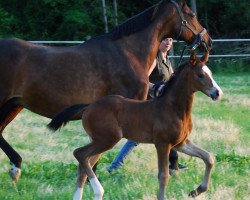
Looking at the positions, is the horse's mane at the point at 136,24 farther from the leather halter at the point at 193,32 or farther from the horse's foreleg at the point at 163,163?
the horse's foreleg at the point at 163,163

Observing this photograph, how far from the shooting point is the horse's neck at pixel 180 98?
5930 mm

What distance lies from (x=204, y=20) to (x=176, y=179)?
26.6m

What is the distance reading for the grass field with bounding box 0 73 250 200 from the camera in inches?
247

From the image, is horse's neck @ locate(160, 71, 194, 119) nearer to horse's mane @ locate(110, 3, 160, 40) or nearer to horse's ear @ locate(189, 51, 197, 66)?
horse's ear @ locate(189, 51, 197, 66)

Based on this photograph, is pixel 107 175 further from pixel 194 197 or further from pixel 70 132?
pixel 70 132

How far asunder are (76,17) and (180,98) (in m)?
25.2

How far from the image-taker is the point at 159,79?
25.4ft

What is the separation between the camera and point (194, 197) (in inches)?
232

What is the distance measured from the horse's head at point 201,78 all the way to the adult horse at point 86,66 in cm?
116

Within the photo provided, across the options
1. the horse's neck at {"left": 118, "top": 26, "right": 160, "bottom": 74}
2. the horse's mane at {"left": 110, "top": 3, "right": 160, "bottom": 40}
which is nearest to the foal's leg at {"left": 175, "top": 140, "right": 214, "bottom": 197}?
the horse's neck at {"left": 118, "top": 26, "right": 160, "bottom": 74}

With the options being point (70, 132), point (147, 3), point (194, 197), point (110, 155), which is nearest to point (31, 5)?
point (147, 3)

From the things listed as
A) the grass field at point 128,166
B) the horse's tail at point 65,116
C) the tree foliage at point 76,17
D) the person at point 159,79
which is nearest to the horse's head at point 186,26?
the person at point 159,79

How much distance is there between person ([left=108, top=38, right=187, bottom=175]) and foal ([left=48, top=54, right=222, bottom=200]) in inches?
53.6

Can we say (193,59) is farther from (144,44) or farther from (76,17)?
(76,17)
